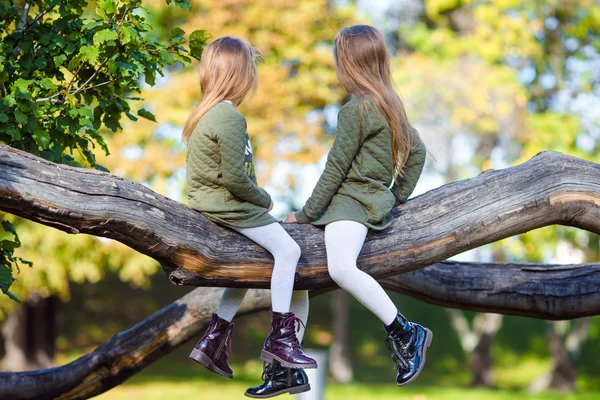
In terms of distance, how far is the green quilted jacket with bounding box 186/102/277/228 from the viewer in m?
3.66

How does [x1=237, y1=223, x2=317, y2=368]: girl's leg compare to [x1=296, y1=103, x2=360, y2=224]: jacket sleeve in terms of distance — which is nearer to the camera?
[x1=237, y1=223, x2=317, y2=368]: girl's leg

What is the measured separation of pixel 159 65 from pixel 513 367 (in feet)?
52.2

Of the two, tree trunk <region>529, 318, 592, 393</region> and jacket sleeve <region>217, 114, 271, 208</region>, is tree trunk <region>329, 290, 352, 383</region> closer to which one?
tree trunk <region>529, 318, 592, 393</region>

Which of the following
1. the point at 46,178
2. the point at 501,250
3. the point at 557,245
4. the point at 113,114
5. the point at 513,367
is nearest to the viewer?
the point at 46,178

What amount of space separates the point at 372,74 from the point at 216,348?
5.39ft

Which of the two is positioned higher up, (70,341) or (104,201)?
(70,341)

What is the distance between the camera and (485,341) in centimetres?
1484

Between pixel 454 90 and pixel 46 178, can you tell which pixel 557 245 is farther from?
pixel 46 178

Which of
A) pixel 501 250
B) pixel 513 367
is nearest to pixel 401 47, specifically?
pixel 501 250

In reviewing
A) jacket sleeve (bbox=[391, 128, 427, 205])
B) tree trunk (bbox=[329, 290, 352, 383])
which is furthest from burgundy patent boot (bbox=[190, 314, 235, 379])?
tree trunk (bbox=[329, 290, 352, 383])

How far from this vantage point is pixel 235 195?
3715 millimetres

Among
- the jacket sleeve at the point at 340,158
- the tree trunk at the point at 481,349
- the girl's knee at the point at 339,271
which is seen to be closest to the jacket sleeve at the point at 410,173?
the jacket sleeve at the point at 340,158

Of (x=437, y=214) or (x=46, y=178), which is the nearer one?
(x=46, y=178)

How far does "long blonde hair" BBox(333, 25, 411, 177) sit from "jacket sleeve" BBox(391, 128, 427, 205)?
143mm
